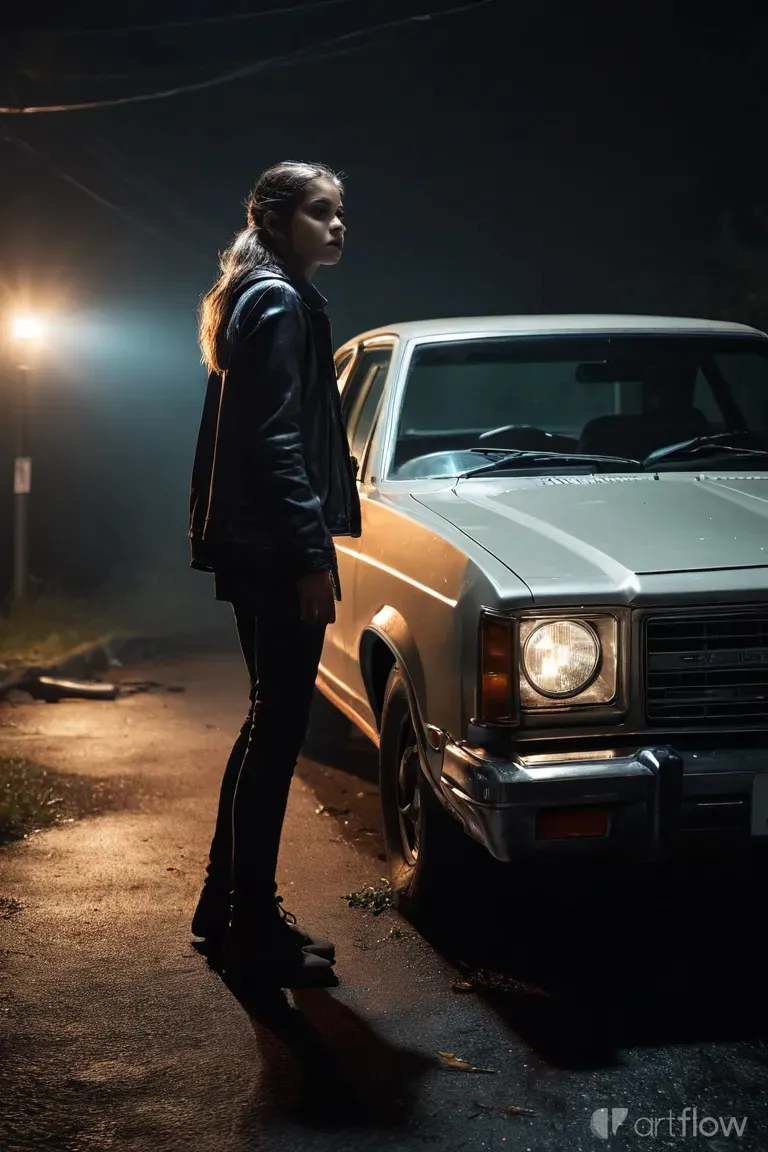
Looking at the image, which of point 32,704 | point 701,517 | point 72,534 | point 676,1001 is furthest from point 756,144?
point 72,534

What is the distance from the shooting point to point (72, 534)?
2117 centimetres

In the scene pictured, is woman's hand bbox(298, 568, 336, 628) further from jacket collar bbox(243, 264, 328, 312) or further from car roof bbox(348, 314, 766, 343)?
car roof bbox(348, 314, 766, 343)

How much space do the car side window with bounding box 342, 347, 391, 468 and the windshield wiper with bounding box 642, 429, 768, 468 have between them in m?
1.11

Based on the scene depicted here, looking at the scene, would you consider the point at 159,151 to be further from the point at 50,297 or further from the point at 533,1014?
the point at 533,1014

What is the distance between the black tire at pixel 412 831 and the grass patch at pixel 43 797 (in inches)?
66.1

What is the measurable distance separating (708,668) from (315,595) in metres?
0.98

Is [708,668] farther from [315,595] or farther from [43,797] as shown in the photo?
[43,797]

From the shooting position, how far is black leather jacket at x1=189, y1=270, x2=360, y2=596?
333 centimetres

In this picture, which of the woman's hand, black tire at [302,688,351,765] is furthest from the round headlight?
black tire at [302,688,351,765]

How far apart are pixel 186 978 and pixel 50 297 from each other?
59.2ft

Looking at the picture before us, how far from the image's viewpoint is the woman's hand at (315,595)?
11.0 ft

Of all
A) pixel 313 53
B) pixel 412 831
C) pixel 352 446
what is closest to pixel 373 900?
pixel 412 831

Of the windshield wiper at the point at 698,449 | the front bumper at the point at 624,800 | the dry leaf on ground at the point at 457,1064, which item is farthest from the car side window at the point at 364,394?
the dry leaf on ground at the point at 457,1064

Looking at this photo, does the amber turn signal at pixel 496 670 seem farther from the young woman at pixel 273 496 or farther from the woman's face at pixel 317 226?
the woman's face at pixel 317 226
